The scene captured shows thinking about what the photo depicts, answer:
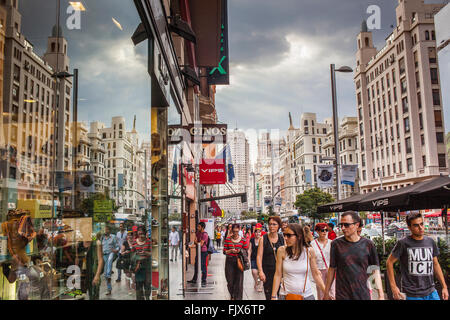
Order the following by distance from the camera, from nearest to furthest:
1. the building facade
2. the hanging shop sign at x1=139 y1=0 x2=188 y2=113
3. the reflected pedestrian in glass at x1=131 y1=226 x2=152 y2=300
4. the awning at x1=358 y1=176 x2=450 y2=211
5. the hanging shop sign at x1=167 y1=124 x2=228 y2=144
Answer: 1. the reflected pedestrian in glass at x1=131 y1=226 x2=152 y2=300
2. the hanging shop sign at x1=139 y1=0 x2=188 y2=113
3. the awning at x1=358 y1=176 x2=450 y2=211
4. the hanging shop sign at x1=167 y1=124 x2=228 y2=144
5. the building facade

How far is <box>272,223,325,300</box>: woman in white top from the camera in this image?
4688 millimetres

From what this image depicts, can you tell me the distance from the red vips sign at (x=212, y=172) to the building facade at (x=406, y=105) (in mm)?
48495

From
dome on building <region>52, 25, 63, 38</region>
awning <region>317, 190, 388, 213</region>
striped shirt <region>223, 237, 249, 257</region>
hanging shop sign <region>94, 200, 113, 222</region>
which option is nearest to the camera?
dome on building <region>52, 25, 63, 38</region>

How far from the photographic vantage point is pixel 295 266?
4734 millimetres

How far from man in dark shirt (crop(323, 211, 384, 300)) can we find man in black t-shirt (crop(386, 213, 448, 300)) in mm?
812

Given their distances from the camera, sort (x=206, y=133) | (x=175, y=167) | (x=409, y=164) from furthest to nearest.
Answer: (x=409, y=164)
(x=206, y=133)
(x=175, y=167)

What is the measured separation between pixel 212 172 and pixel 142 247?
46.8ft

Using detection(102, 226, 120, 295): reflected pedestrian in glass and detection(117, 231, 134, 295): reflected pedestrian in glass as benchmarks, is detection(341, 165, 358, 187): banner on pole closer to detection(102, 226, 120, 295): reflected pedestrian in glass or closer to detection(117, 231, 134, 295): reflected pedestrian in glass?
detection(117, 231, 134, 295): reflected pedestrian in glass

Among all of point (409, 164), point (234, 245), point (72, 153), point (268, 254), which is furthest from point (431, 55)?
point (72, 153)

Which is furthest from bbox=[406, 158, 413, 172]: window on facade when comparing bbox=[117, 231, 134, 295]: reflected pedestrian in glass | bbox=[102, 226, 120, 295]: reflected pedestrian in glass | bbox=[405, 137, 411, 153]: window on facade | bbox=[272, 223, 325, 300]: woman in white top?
bbox=[102, 226, 120, 295]: reflected pedestrian in glass

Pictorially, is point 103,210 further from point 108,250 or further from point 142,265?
point 142,265
